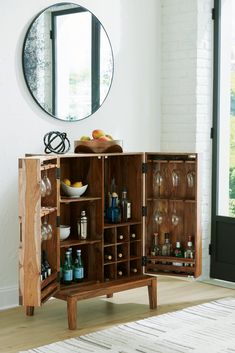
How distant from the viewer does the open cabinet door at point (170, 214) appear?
18.7 feet

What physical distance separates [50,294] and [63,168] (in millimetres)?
1081

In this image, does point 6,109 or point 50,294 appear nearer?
point 50,294

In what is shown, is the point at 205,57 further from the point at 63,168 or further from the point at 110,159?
the point at 63,168

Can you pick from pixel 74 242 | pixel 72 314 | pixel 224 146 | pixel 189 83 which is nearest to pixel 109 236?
pixel 74 242

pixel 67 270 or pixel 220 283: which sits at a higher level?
pixel 67 270

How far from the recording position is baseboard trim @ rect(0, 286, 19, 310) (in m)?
5.44

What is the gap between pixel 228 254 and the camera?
20.9 feet

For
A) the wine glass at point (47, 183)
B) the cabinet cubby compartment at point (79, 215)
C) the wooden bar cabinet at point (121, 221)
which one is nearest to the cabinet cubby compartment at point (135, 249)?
the wooden bar cabinet at point (121, 221)

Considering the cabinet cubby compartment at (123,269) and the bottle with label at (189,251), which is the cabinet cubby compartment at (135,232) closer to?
the cabinet cubby compartment at (123,269)

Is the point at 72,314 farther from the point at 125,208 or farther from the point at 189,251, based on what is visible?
the point at 189,251

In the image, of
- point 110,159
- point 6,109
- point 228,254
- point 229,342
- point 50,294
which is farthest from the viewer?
point 228,254

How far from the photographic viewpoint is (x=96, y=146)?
5.34 m

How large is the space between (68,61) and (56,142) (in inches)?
26.8

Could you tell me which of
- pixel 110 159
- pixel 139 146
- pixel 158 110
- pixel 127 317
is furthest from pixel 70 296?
pixel 158 110
